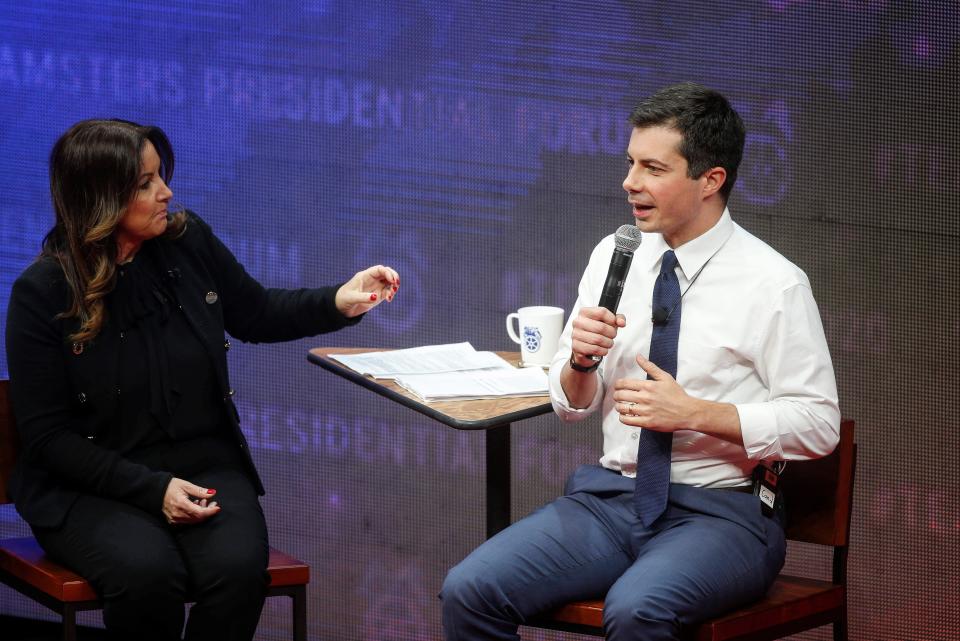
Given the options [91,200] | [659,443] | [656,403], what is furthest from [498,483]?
[91,200]

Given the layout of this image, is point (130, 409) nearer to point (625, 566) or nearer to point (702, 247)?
point (625, 566)

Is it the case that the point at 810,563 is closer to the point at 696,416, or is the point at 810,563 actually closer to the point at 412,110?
the point at 696,416

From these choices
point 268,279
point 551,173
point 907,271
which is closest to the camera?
point 907,271

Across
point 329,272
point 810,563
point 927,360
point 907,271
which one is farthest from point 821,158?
point 329,272

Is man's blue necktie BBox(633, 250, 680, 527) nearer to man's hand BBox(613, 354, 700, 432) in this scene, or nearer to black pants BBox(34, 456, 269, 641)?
man's hand BBox(613, 354, 700, 432)

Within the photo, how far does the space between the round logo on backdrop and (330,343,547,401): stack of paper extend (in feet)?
0.21

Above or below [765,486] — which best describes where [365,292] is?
above

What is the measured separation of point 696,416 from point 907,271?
51.3 inches

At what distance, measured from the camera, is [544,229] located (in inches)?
130

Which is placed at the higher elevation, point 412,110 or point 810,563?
point 412,110

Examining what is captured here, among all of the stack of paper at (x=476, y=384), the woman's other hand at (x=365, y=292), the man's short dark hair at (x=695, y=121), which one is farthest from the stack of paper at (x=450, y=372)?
the man's short dark hair at (x=695, y=121)

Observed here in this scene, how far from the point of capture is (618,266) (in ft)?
6.61

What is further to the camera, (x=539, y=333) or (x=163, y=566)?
(x=539, y=333)

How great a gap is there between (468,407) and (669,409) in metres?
0.43
